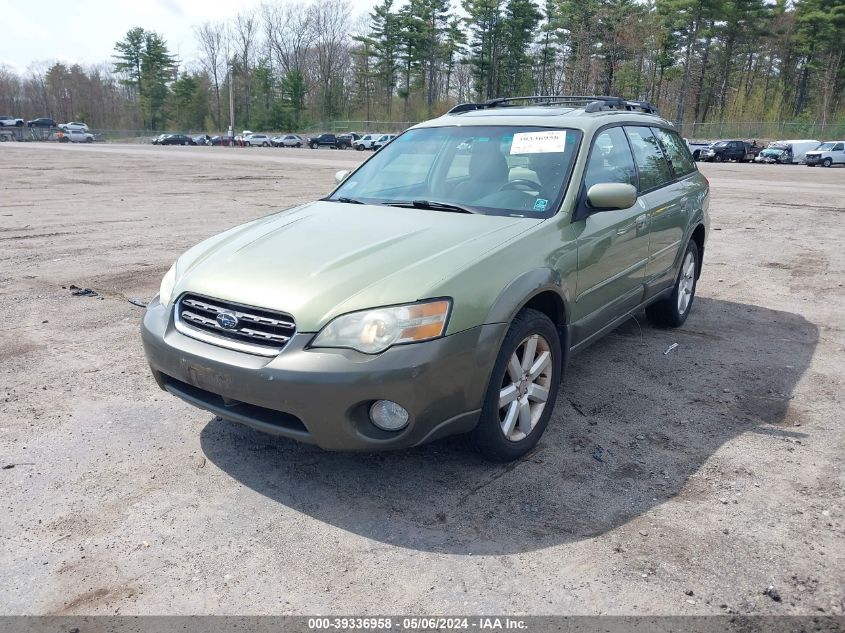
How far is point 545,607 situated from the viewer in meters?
2.47

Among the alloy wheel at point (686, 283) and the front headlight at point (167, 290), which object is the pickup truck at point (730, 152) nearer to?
the alloy wheel at point (686, 283)

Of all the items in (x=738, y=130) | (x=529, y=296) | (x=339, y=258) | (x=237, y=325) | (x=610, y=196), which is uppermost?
(x=738, y=130)

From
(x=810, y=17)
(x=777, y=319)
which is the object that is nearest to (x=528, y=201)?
(x=777, y=319)

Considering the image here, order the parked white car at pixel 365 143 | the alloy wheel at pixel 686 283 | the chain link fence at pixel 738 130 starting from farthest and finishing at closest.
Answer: the parked white car at pixel 365 143, the chain link fence at pixel 738 130, the alloy wheel at pixel 686 283

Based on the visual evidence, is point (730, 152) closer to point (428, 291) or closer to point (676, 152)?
point (676, 152)

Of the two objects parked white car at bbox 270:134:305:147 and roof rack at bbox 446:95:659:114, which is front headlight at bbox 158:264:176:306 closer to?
roof rack at bbox 446:95:659:114

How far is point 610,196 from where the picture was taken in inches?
150

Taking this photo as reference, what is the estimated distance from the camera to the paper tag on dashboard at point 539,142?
4152mm

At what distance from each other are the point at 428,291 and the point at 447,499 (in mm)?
995

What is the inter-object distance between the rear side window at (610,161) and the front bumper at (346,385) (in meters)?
1.59

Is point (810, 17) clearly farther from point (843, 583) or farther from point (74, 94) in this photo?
point (74, 94)

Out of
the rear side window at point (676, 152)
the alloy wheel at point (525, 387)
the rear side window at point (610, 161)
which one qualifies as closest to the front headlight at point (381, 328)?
the alloy wheel at point (525, 387)

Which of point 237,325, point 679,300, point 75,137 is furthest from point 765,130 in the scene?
point 75,137

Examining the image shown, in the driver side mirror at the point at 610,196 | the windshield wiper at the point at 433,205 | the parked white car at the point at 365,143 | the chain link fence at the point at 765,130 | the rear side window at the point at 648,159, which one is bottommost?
the parked white car at the point at 365,143
